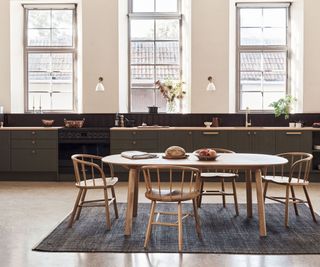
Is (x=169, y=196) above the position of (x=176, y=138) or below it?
below

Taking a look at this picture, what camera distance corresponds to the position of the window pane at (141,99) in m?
8.60

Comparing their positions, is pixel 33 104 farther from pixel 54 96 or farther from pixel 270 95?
pixel 270 95

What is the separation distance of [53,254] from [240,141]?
14.6ft

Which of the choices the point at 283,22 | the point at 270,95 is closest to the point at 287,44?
the point at 283,22

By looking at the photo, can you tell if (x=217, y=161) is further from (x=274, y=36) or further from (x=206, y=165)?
(x=274, y=36)

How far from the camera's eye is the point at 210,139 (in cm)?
756

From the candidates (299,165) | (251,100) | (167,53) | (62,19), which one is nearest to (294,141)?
(251,100)

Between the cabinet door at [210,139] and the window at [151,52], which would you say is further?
the window at [151,52]

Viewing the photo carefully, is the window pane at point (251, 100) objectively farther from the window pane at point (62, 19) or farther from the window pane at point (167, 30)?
the window pane at point (62, 19)

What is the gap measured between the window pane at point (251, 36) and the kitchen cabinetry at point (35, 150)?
3910mm

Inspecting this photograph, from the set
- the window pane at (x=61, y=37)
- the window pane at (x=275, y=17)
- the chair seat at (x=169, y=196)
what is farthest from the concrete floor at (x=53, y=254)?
the window pane at (x=275, y=17)

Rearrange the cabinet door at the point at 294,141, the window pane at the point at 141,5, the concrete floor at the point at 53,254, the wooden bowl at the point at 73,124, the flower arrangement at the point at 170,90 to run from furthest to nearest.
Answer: the window pane at the point at 141,5
the flower arrangement at the point at 170,90
the wooden bowl at the point at 73,124
the cabinet door at the point at 294,141
the concrete floor at the point at 53,254

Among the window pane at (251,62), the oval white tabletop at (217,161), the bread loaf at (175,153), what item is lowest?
the oval white tabletop at (217,161)

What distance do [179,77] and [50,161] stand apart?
9.45 ft
